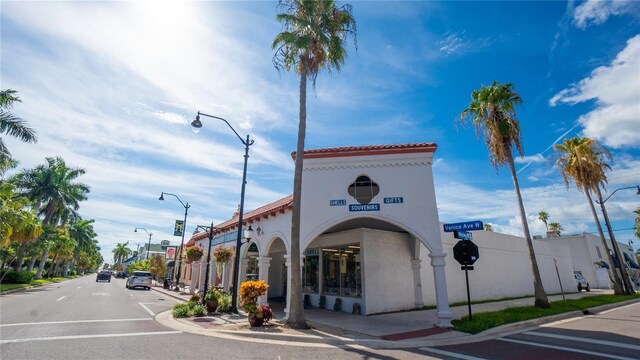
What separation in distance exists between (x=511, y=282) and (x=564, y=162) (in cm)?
1063

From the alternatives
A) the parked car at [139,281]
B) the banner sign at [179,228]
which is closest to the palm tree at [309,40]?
the banner sign at [179,228]

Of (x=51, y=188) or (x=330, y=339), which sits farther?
(x=51, y=188)

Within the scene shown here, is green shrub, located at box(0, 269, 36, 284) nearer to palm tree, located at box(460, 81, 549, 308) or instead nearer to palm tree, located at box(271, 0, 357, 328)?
palm tree, located at box(271, 0, 357, 328)

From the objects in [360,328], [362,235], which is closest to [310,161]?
[362,235]

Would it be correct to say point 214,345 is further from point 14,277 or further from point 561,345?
point 14,277

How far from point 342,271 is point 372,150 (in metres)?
6.98

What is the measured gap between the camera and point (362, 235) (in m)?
15.1

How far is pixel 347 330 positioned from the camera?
34.5 feet

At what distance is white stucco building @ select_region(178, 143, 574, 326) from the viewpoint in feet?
40.0

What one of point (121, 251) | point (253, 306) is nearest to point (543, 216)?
point (253, 306)

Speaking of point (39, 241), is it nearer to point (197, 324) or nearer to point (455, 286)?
point (197, 324)

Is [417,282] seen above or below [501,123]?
below

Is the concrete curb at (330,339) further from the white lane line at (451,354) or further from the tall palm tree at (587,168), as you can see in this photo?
the tall palm tree at (587,168)

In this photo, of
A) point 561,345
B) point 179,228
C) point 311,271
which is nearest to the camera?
point 561,345
